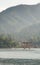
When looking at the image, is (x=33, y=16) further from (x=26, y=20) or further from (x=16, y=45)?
(x=16, y=45)

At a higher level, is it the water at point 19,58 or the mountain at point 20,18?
the mountain at point 20,18

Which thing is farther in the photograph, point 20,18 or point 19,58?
point 20,18

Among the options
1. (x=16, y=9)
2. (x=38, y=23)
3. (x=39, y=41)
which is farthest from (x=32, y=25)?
(x=39, y=41)

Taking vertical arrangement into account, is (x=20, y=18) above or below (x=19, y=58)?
above

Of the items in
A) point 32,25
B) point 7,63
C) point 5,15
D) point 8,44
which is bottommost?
point 7,63

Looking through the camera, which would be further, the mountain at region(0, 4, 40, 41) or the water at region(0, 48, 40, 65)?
the mountain at region(0, 4, 40, 41)

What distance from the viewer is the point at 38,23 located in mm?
51875

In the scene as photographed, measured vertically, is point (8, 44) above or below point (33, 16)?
below

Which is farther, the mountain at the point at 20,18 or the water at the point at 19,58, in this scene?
the mountain at the point at 20,18

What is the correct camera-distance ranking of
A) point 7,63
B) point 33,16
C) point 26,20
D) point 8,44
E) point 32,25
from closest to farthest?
point 7,63 < point 8,44 < point 32,25 < point 26,20 < point 33,16

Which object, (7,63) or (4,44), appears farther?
(4,44)

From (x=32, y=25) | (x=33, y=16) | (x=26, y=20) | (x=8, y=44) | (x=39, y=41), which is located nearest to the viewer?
(x=8, y=44)

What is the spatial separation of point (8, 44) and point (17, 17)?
33907mm

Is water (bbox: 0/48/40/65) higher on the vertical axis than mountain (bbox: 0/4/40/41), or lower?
lower
